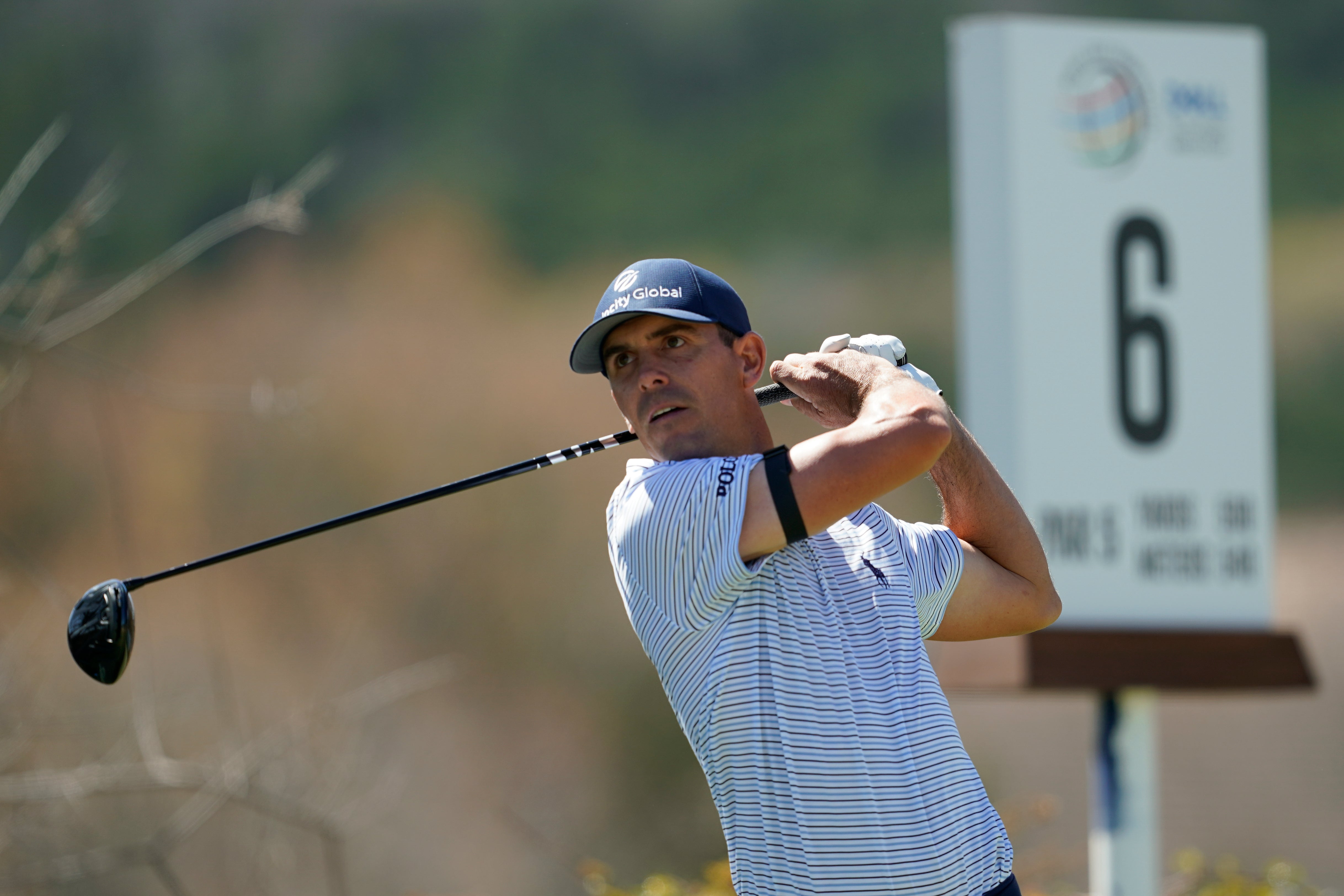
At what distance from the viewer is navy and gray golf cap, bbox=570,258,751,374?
2.16 m

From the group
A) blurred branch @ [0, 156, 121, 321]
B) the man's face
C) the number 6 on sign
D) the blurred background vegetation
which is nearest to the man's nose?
the man's face

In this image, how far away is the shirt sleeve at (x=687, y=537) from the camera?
1.96 meters

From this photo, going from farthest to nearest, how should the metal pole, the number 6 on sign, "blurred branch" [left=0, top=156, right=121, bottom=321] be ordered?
the number 6 on sign < the metal pole < "blurred branch" [left=0, top=156, right=121, bottom=321]

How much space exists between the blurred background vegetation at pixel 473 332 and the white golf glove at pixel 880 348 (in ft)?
17.6

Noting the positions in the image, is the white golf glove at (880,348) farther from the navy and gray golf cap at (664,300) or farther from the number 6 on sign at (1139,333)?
the number 6 on sign at (1139,333)

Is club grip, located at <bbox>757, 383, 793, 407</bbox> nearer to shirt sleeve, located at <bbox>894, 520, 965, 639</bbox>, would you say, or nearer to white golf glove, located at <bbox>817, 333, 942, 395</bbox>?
white golf glove, located at <bbox>817, 333, 942, 395</bbox>

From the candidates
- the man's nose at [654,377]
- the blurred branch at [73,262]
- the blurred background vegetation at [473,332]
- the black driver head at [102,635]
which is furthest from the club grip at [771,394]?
the blurred background vegetation at [473,332]

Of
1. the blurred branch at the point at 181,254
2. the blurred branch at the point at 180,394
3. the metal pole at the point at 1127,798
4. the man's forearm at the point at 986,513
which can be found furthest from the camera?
the metal pole at the point at 1127,798

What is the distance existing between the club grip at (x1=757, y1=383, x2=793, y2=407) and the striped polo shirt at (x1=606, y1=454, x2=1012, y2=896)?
0.31 metres

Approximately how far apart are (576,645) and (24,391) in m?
5.90

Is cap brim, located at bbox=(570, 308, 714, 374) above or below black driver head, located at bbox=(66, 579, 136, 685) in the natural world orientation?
above

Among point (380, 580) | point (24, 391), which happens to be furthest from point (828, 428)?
point (380, 580)

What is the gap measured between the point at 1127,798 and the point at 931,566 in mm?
2758

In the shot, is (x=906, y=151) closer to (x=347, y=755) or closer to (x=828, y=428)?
(x=347, y=755)
